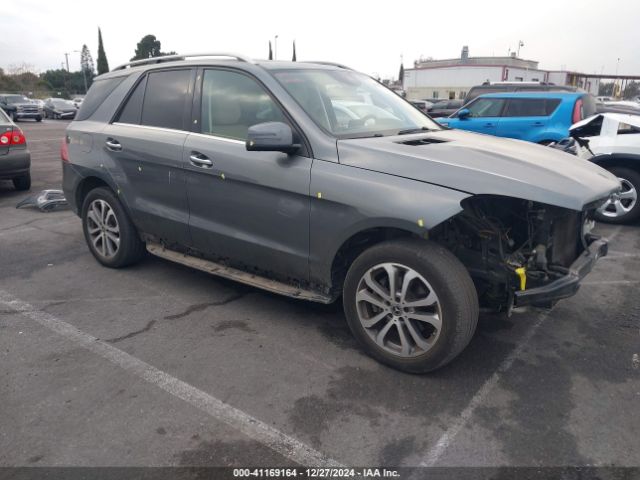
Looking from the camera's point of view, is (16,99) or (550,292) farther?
(16,99)

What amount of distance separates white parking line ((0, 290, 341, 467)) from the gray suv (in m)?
0.90

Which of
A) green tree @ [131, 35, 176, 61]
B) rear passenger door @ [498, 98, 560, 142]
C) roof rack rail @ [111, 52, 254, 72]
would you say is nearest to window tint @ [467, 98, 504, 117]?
rear passenger door @ [498, 98, 560, 142]

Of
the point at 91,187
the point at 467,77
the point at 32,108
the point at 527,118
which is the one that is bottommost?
the point at 91,187

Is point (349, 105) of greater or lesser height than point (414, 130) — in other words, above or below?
above

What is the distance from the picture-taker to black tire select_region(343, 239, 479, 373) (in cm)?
291

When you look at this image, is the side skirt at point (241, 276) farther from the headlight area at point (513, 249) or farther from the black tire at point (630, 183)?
the black tire at point (630, 183)

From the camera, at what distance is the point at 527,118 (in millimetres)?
9617

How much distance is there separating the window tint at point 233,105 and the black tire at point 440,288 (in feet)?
3.85

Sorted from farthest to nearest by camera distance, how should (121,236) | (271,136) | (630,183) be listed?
1. (630,183)
2. (121,236)
3. (271,136)

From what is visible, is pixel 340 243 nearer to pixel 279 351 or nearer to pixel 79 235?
pixel 279 351

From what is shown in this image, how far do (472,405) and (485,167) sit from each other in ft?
4.41

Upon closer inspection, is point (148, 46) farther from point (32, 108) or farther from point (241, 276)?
point (241, 276)

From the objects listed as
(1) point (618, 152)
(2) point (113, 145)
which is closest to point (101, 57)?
(2) point (113, 145)

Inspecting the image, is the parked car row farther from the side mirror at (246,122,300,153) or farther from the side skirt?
the side mirror at (246,122,300,153)
